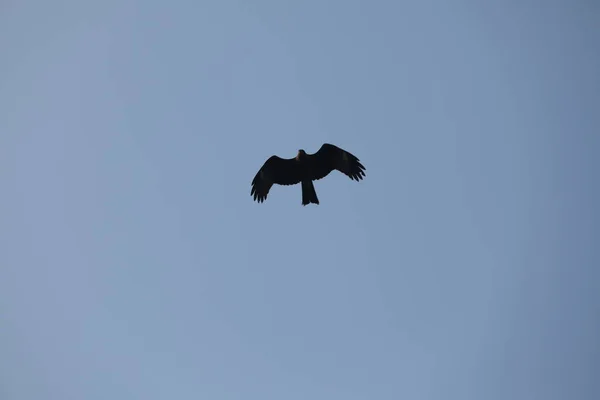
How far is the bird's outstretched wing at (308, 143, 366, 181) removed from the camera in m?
19.5

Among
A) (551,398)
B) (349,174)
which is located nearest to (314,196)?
(349,174)

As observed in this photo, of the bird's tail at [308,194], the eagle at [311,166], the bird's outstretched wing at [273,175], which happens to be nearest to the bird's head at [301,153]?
the eagle at [311,166]

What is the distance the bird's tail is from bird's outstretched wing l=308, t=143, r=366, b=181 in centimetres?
50

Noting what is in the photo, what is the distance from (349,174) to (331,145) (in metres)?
1.04

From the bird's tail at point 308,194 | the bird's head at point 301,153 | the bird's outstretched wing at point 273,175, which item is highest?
the bird's head at point 301,153

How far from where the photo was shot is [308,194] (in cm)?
1894

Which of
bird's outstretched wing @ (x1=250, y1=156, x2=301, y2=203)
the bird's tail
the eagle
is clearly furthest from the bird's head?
the bird's tail

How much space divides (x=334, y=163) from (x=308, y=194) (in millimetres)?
1462

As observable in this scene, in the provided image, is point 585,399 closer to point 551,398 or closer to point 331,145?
point 551,398

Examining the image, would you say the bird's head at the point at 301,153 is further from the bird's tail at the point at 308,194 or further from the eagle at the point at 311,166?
the bird's tail at the point at 308,194

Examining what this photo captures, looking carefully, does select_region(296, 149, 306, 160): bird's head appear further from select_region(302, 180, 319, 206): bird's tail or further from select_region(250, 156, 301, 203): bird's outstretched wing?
select_region(302, 180, 319, 206): bird's tail

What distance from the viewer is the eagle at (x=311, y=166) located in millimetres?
19344

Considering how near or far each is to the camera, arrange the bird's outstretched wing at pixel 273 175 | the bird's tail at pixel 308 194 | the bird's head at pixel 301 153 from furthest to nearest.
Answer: the bird's outstretched wing at pixel 273 175 < the bird's head at pixel 301 153 < the bird's tail at pixel 308 194

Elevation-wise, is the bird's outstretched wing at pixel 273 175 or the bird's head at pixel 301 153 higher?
the bird's head at pixel 301 153
